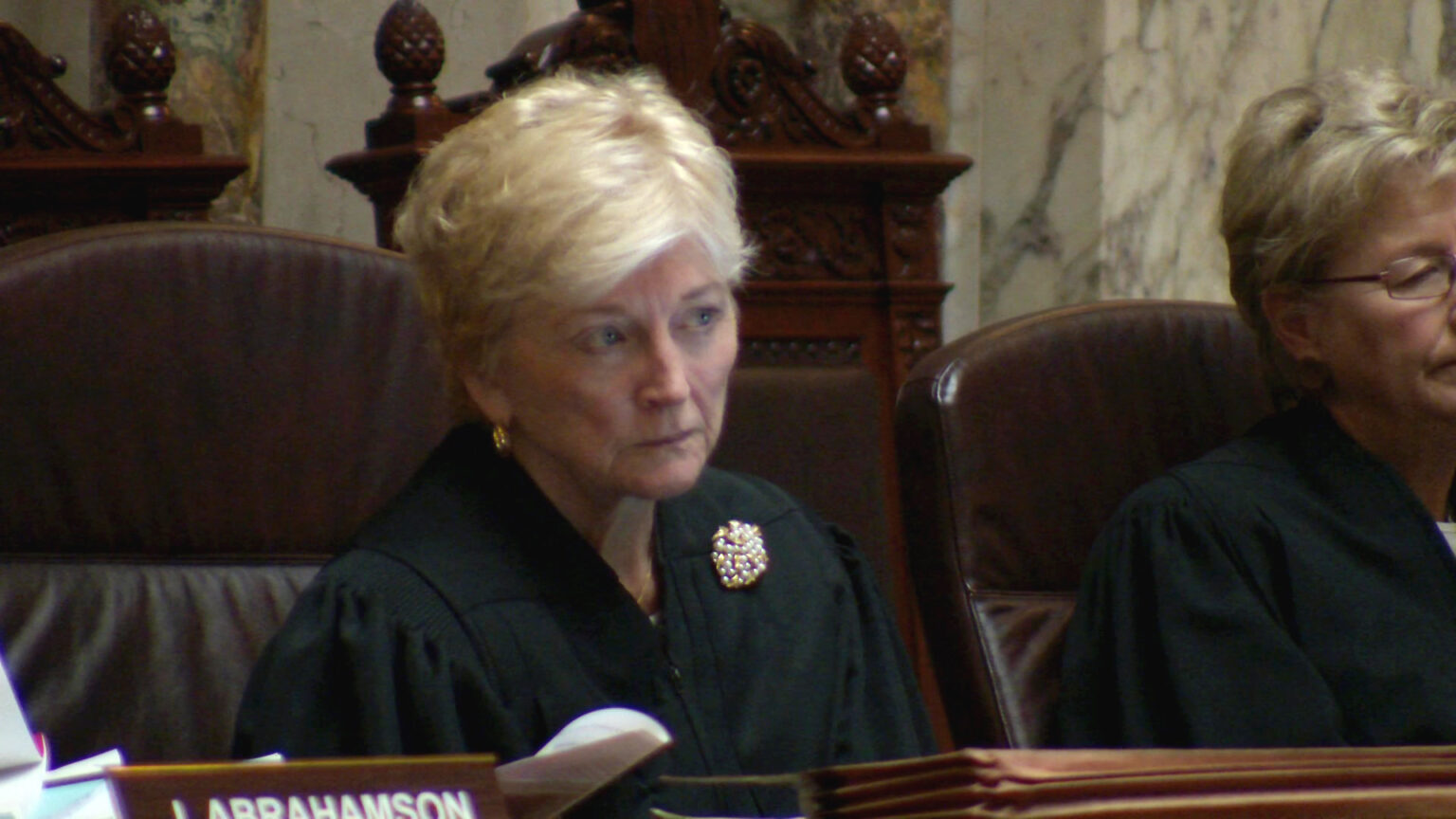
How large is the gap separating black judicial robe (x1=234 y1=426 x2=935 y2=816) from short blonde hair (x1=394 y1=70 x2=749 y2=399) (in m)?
0.16

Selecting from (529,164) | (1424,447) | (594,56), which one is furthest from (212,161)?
(1424,447)

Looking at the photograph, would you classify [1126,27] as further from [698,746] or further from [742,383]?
[698,746]

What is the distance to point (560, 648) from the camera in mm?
1601

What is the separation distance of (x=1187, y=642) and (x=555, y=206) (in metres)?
0.79

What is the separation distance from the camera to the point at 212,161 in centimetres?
356

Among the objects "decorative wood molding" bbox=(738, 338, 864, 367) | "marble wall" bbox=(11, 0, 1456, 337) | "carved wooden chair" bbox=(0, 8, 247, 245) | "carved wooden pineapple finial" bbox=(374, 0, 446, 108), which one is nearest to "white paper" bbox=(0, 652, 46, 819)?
"carved wooden pineapple finial" bbox=(374, 0, 446, 108)

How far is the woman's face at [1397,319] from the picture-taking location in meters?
1.98

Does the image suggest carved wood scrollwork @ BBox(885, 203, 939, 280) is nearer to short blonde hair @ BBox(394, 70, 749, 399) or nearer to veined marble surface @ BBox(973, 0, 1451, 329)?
veined marble surface @ BBox(973, 0, 1451, 329)

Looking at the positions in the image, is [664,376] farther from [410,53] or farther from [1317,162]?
[410,53]

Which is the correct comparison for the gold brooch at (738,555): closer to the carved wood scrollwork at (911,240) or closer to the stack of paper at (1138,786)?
the stack of paper at (1138,786)

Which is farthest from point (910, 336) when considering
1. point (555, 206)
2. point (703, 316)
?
point (555, 206)

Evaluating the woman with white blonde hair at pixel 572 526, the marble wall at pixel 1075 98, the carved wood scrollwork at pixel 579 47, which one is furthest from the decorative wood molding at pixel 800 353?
the woman with white blonde hair at pixel 572 526

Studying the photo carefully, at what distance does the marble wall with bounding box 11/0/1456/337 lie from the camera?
4.10m

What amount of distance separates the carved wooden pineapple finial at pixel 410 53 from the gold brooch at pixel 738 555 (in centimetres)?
161
